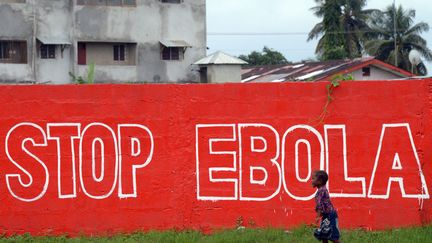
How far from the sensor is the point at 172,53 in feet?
112

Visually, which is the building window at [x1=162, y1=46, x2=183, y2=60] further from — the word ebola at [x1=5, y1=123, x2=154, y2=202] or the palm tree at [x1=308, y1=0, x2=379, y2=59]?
the word ebola at [x1=5, y1=123, x2=154, y2=202]

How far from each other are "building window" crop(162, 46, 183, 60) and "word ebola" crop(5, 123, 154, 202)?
25531 millimetres

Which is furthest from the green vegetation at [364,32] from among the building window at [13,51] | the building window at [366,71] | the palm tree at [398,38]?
the building window at [13,51]

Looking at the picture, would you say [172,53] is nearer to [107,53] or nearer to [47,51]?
[107,53]

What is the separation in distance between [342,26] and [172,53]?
20.7m

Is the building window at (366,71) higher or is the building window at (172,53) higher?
the building window at (172,53)

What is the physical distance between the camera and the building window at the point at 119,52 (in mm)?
33281

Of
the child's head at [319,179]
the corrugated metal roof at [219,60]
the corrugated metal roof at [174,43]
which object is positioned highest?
the corrugated metal roof at [174,43]

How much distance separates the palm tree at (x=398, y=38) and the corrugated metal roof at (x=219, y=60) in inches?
712

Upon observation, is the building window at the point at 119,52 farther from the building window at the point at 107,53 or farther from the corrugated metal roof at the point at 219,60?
the corrugated metal roof at the point at 219,60

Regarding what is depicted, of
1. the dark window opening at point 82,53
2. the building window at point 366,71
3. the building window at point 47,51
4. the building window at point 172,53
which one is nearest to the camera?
the building window at point 47,51

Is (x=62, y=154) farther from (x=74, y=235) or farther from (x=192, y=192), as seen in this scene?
(x=192, y=192)

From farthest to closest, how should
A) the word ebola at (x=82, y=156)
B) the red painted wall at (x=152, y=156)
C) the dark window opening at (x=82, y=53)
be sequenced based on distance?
1. the dark window opening at (x=82, y=53)
2. the word ebola at (x=82, y=156)
3. the red painted wall at (x=152, y=156)

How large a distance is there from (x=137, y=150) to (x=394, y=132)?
2.99m
